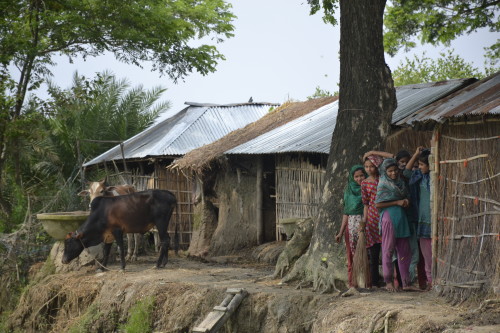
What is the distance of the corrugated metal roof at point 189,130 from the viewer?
707 inches

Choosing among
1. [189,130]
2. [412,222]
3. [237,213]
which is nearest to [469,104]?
[412,222]

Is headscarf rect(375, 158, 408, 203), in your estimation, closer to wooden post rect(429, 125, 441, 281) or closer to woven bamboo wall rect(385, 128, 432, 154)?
wooden post rect(429, 125, 441, 281)

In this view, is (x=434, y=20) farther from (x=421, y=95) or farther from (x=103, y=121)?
(x=103, y=121)

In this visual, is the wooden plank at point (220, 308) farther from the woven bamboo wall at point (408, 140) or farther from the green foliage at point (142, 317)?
the woven bamboo wall at point (408, 140)

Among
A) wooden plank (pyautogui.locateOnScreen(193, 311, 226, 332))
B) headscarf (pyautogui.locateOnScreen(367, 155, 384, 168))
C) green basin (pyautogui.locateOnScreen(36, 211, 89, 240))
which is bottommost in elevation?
wooden plank (pyautogui.locateOnScreen(193, 311, 226, 332))

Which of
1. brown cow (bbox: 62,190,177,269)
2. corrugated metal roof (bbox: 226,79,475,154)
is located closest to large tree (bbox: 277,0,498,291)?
corrugated metal roof (bbox: 226,79,475,154)

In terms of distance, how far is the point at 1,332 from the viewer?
13.2 meters

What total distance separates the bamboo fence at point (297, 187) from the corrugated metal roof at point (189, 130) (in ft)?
12.6

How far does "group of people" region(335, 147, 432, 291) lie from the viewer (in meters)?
8.70

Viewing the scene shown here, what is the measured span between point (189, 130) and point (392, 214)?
36.1ft

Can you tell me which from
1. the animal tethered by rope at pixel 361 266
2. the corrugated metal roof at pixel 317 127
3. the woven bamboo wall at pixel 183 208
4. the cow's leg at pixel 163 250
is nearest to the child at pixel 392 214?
the animal tethered by rope at pixel 361 266

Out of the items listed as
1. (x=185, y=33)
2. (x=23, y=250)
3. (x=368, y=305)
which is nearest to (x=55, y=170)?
(x=185, y=33)

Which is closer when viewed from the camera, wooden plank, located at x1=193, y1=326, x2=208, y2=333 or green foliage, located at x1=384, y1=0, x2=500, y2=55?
wooden plank, located at x1=193, y1=326, x2=208, y2=333

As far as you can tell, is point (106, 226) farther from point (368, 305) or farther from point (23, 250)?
point (368, 305)
